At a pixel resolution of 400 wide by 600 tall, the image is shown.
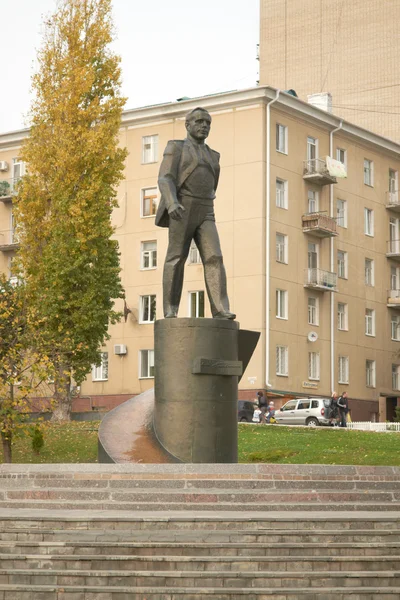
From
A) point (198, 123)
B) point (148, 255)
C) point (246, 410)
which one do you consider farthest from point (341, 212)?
point (198, 123)

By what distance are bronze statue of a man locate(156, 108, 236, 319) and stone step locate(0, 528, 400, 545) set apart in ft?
17.5

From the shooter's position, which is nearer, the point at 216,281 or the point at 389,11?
the point at 216,281

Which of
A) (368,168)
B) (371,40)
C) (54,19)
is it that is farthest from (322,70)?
(54,19)

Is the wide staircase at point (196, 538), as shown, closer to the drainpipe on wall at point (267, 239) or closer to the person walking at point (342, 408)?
the person walking at point (342, 408)

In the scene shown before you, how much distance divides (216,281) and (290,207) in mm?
32890

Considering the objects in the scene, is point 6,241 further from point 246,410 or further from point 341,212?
point 246,410

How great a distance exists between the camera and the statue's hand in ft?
53.0

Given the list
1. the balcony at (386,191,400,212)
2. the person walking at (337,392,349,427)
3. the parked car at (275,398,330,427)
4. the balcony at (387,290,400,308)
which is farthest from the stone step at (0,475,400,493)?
the balcony at (386,191,400,212)

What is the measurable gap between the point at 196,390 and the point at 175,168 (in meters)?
3.16

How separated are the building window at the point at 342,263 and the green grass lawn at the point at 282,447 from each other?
18889 millimetres

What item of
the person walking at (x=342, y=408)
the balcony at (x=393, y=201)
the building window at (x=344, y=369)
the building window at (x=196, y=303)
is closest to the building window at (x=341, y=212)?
the balcony at (x=393, y=201)

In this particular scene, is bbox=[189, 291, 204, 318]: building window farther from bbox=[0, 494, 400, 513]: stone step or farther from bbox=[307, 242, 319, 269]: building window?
bbox=[0, 494, 400, 513]: stone step

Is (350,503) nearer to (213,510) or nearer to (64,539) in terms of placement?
(213,510)

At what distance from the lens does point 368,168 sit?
54.3 metres
